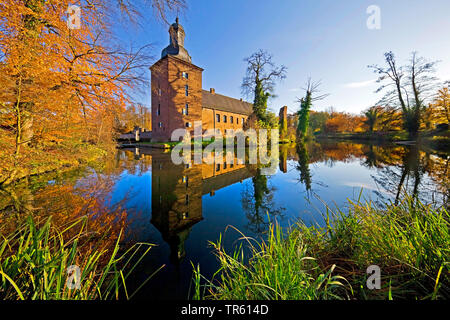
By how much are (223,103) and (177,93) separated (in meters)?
12.9

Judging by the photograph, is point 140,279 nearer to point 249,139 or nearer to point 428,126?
point 249,139

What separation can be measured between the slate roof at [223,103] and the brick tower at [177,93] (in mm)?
4102

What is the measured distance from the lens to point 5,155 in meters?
4.13

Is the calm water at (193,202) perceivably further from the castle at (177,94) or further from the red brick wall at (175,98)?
the castle at (177,94)

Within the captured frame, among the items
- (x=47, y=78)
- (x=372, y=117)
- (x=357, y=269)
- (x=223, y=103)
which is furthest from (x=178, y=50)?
(x=372, y=117)

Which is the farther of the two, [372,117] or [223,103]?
[223,103]

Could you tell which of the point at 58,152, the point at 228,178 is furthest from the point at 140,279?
the point at 58,152

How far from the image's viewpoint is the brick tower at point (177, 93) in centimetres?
2114

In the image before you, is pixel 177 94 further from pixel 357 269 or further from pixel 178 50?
pixel 357 269

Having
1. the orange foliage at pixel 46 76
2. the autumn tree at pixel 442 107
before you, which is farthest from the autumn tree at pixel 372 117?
the orange foliage at pixel 46 76

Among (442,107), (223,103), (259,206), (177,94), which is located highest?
(223,103)

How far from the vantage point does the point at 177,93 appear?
72.1 feet

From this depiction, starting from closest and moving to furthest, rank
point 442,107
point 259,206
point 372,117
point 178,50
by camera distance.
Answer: point 259,206, point 442,107, point 178,50, point 372,117

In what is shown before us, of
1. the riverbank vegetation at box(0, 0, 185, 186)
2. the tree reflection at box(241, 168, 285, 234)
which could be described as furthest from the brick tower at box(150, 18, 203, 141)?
the tree reflection at box(241, 168, 285, 234)
